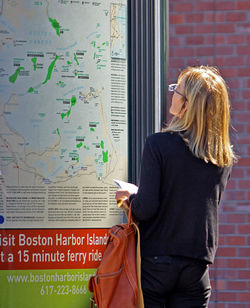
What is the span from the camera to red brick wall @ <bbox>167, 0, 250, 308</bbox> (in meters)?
5.03

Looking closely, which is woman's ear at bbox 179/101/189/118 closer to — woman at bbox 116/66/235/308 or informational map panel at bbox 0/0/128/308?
woman at bbox 116/66/235/308

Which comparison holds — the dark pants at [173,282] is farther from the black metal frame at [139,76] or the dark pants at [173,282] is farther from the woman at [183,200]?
the black metal frame at [139,76]

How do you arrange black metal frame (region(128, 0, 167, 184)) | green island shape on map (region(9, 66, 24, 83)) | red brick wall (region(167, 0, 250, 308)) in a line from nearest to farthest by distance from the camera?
green island shape on map (region(9, 66, 24, 83)), black metal frame (region(128, 0, 167, 184)), red brick wall (region(167, 0, 250, 308))

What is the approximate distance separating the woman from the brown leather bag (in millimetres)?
39

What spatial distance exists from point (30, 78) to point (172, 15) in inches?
85.9

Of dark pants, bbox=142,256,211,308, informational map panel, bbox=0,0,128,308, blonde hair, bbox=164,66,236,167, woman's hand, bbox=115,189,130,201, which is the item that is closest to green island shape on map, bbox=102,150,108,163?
informational map panel, bbox=0,0,128,308

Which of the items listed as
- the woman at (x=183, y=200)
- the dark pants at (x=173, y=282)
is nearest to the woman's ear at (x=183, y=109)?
the woman at (x=183, y=200)

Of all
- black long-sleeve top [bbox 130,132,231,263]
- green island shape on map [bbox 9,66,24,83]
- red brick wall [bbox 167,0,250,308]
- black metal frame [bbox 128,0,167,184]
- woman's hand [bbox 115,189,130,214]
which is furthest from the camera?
red brick wall [bbox 167,0,250,308]

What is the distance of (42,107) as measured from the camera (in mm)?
3184

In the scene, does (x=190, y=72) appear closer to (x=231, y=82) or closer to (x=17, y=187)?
(x=17, y=187)

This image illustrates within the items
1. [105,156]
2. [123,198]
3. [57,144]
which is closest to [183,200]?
[123,198]

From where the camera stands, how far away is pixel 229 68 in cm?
503

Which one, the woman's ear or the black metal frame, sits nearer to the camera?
the woman's ear

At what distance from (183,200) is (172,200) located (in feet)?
0.15
